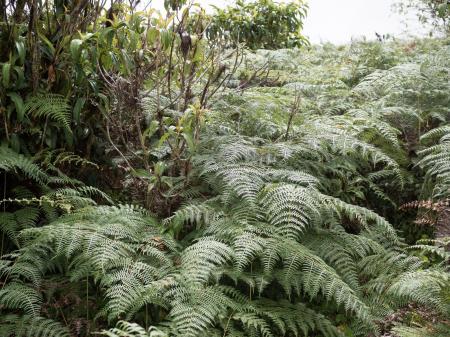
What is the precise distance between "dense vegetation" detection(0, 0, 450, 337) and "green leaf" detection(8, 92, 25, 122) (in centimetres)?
1

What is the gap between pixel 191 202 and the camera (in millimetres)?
2758

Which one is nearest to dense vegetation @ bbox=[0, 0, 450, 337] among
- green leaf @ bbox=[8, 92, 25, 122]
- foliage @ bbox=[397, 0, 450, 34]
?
green leaf @ bbox=[8, 92, 25, 122]

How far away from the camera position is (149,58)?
3377 mm

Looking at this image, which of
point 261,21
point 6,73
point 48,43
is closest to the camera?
point 6,73

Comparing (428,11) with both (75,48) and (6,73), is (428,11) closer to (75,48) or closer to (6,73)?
(75,48)

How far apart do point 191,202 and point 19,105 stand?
1169 mm

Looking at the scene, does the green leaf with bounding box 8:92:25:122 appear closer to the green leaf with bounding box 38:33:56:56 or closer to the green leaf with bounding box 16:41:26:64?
the green leaf with bounding box 16:41:26:64

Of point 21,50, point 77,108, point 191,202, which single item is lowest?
point 191,202

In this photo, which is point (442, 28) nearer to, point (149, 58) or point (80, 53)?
point (149, 58)

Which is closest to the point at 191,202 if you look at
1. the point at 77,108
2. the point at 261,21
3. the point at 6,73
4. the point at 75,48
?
the point at 77,108

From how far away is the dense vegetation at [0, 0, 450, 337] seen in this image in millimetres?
2145

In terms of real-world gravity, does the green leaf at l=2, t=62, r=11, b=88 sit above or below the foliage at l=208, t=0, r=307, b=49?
below

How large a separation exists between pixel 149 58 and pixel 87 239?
1625 mm

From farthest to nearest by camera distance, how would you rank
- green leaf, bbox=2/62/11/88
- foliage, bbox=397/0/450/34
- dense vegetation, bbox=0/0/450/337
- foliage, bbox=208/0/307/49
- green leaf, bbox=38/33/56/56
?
foliage, bbox=397/0/450/34
foliage, bbox=208/0/307/49
green leaf, bbox=38/33/56/56
green leaf, bbox=2/62/11/88
dense vegetation, bbox=0/0/450/337
